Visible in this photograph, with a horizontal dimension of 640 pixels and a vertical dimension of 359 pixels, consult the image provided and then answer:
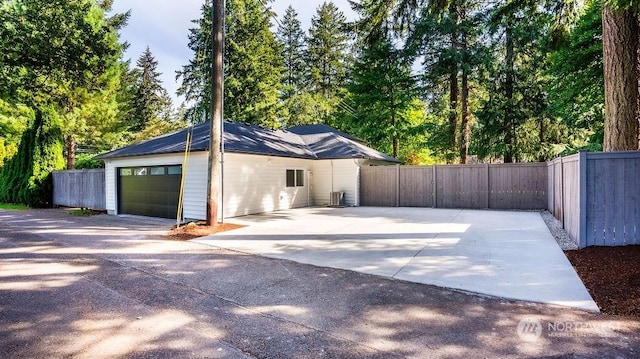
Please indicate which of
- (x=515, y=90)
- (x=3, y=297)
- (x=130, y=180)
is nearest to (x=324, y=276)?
(x=3, y=297)

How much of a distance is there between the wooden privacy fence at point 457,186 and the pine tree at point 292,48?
55.2 feet

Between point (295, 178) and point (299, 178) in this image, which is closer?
point (295, 178)

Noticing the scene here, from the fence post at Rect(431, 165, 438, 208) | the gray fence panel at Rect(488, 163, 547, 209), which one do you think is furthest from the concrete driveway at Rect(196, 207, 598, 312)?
the fence post at Rect(431, 165, 438, 208)

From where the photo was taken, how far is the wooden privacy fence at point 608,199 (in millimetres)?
5480

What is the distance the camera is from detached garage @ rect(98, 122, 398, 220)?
11.2 metres

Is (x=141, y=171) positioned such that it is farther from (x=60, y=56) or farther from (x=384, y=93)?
(x=384, y=93)

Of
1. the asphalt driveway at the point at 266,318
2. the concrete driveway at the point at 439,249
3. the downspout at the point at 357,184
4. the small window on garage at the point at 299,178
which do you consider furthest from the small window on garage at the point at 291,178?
the asphalt driveway at the point at 266,318

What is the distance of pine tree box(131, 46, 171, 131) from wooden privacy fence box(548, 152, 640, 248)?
3477 cm

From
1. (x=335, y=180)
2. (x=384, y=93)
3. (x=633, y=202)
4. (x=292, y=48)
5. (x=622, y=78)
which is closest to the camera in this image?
(x=633, y=202)

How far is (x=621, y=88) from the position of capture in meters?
6.14

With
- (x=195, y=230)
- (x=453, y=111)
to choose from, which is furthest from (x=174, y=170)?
(x=453, y=111)

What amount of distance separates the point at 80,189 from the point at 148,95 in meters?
22.2

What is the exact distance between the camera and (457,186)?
1384 centimetres

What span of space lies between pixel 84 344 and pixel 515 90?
18.7 m
